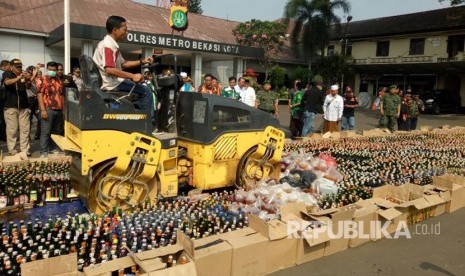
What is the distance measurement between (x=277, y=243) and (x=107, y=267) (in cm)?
164

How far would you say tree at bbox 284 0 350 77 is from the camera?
33.4 meters

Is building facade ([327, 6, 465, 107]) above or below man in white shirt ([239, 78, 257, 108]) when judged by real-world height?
above

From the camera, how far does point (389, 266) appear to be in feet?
13.4

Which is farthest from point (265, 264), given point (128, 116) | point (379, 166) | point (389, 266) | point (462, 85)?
point (462, 85)

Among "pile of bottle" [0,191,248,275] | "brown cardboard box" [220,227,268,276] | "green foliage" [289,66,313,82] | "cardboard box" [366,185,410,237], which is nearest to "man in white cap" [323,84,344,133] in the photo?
"cardboard box" [366,185,410,237]

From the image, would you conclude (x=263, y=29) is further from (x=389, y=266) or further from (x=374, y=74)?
(x=389, y=266)

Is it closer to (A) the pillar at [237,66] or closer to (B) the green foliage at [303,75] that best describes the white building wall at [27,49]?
(A) the pillar at [237,66]

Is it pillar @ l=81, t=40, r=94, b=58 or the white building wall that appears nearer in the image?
pillar @ l=81, t=40, r=94, b=58

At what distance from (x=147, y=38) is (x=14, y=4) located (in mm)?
9173

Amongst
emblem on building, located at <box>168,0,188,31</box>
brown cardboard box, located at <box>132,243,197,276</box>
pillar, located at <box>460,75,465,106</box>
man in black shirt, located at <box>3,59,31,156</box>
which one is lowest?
brown cardboard box, located at <box>132,243,197,276</box>

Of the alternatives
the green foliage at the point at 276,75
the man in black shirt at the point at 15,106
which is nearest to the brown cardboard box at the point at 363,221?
the man in black shirt at the point at 15,106

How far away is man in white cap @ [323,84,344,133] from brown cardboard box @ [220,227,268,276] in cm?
823

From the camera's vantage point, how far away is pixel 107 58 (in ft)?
15.1

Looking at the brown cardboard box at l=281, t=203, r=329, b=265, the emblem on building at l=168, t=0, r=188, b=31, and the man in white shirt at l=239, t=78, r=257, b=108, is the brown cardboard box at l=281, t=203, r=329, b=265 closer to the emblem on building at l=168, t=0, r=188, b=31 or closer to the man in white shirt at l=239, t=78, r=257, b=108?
the man in white shirt at l=239, t=78, r=257, b=108
